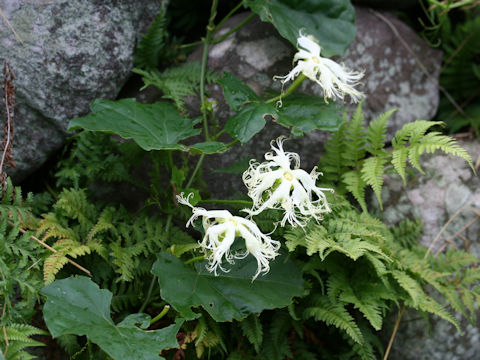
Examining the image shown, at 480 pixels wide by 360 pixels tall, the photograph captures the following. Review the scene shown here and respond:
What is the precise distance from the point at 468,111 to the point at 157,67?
2350 millimetres

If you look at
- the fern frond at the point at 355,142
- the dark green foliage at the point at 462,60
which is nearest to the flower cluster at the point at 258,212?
the fern frond at the point at 355,142

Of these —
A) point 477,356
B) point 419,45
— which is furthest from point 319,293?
point 419,45

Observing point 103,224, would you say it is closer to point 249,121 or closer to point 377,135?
point 249,121

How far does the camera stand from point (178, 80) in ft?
9.00

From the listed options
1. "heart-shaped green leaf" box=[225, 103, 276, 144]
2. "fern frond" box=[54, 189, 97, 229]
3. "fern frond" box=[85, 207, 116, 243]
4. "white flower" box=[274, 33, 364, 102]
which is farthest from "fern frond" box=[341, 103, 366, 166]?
"fern frond" box=[54, 189, 97, 229]

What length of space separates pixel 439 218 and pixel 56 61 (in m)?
2.42

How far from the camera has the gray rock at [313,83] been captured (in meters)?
2.77

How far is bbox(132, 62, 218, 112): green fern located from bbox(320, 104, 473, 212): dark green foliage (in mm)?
849

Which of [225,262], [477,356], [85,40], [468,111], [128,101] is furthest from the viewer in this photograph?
[468,111]

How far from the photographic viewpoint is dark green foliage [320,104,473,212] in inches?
95.6

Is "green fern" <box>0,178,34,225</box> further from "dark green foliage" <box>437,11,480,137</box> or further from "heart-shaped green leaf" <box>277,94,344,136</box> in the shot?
"dark green foliage" <box>437,11,480,137</box>

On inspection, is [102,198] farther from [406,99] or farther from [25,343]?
[406,99]

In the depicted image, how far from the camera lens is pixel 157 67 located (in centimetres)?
A: 295

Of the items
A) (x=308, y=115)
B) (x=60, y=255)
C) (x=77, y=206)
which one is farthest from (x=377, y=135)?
(x=60, y=255)
